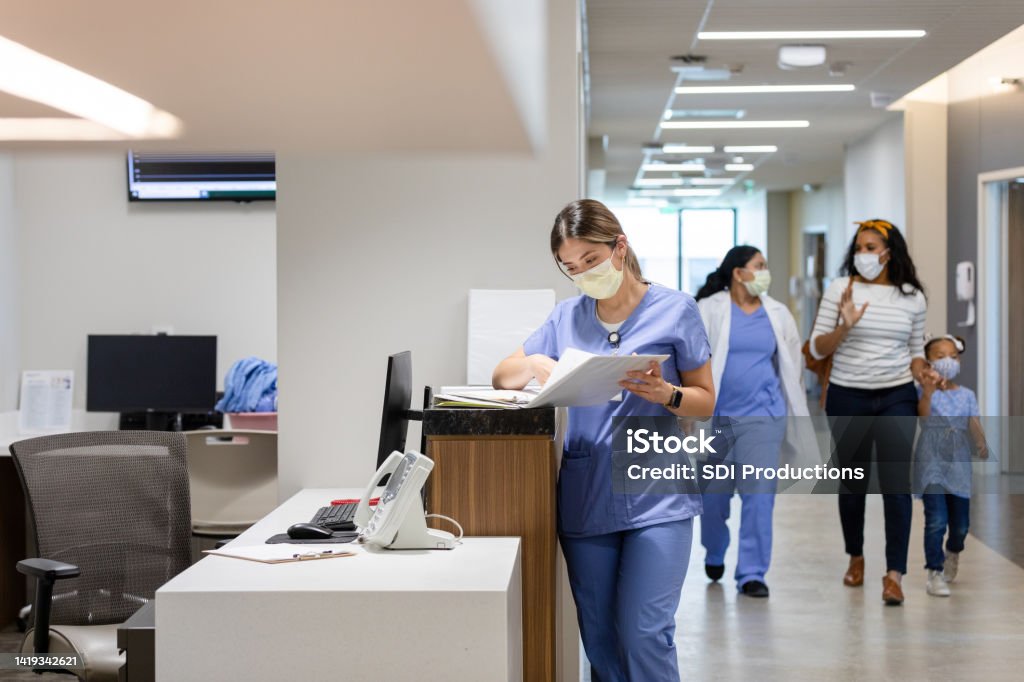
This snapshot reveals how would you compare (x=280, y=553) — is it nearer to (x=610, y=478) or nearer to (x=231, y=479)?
(x=610, y=478)

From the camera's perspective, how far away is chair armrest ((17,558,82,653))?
275 centimetres

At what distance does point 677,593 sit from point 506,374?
27.1 inches

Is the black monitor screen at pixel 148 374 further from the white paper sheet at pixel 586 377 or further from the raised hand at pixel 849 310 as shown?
the white paper sheet at pixel 586 377

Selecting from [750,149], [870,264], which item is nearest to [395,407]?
[870,264]

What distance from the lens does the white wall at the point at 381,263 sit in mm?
3639

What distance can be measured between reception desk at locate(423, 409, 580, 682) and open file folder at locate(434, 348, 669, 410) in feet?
0.17

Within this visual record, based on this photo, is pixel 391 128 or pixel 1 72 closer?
pixel 1 72

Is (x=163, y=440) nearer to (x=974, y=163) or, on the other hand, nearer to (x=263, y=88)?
(x=263, y=88)

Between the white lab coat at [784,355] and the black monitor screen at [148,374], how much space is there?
7.86ft

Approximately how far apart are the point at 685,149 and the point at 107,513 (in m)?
10.7

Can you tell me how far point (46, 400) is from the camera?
5309mm

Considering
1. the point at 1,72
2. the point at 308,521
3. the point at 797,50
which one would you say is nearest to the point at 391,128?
the point at 1,72

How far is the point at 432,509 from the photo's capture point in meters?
2.67

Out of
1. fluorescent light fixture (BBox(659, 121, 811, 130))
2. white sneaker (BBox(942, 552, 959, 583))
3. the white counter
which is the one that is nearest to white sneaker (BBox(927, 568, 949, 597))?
white sneaker (BBox(942, 552, 959, 583))
